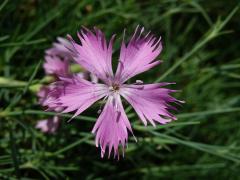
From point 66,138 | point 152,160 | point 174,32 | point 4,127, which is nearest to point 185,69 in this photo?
point 174,32

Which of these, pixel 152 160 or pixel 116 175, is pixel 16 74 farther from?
pixel 152 160

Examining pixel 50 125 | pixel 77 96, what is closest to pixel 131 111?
pixel 50 125

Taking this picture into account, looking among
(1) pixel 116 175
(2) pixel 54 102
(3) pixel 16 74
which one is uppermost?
(3) pixel 16 74

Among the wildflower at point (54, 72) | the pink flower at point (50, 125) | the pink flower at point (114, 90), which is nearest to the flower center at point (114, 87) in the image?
the pink flower at point (114, 90)

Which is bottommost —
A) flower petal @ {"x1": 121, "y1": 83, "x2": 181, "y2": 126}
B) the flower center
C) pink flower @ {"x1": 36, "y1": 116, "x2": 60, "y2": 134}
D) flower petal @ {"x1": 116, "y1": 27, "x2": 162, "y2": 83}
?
pink flower @ {"x1": 36, "y1": 116, "x2": 60, "y2": 134}

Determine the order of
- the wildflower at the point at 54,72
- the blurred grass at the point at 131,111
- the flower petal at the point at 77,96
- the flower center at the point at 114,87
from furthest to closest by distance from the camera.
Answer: the blurred grass at the point at 131,111, the wildflower at the point at 54,72, the flower center at the point at 114,87, the flower petal at the point at 77,96

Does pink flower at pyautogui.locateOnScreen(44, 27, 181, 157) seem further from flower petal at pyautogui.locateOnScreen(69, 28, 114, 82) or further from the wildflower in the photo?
the wildflower

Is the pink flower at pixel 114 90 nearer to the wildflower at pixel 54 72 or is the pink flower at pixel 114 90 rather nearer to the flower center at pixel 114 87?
the flower center at pixel 114 87

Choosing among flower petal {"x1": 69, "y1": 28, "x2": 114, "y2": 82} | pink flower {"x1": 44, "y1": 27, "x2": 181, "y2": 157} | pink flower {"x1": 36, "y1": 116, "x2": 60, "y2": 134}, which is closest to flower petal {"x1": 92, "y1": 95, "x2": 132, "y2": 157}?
pink flower {"x1": 44, "y1": 27, "x2": 181, "y2": 157}
